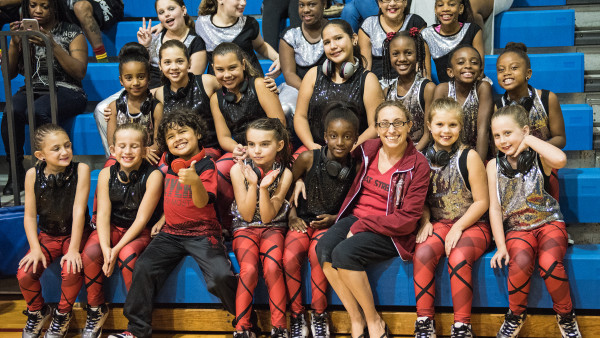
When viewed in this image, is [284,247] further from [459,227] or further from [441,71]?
[441,71]

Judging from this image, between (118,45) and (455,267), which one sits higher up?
(118,45)

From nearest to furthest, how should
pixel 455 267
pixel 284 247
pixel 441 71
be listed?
pixel 455 267
pixel 284 247
pixel 441 71

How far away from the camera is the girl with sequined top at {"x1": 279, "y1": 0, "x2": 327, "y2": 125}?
384 centimetres

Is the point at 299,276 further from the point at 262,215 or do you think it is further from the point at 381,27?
the point at 381,27

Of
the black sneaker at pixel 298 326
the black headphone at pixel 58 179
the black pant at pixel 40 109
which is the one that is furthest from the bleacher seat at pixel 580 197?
the black pant at pixel 40 109

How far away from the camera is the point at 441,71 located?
146 inches

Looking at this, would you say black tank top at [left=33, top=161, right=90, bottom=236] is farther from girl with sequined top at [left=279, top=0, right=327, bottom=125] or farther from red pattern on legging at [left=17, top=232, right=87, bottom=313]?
girl with sequined top at [left=279, top=0, right=327, bottom=125]

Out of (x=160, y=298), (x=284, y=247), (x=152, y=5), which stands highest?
(x=152, y=5)

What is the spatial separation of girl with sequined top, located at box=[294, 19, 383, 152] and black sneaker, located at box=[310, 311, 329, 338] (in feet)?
2.52

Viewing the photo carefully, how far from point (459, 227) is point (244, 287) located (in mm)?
865

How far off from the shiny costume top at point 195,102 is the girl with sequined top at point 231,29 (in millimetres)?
472

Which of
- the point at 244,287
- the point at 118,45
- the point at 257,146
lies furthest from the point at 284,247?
the point at 118,45

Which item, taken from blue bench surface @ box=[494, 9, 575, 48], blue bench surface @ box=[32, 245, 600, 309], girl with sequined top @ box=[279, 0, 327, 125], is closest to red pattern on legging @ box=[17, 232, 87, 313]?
blue bench surface @ box=[32, 245, 600, 309]

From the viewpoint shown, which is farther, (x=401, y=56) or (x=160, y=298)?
(x=401, y=56)
